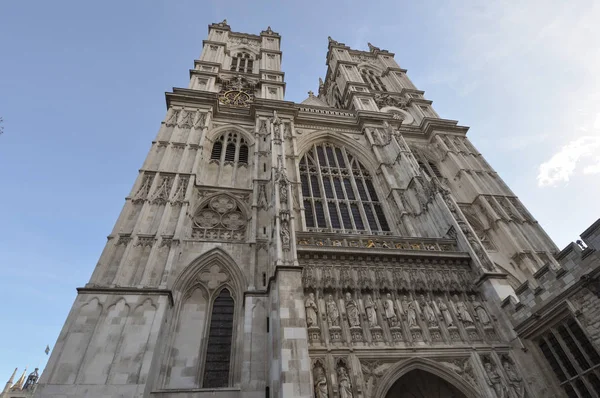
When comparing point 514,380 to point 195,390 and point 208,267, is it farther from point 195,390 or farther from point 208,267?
point 208,267

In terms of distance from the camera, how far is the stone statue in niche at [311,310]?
9461mm

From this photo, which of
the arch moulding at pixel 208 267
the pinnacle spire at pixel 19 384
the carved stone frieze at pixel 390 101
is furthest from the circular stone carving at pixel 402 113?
the pinnacle spire at pixel 19 384

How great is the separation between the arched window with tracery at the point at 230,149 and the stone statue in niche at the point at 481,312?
1220 cm

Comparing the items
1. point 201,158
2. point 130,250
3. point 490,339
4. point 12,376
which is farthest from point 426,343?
point 12,376

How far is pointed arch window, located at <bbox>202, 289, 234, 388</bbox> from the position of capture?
10.1m

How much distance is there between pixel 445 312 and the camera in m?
10.5

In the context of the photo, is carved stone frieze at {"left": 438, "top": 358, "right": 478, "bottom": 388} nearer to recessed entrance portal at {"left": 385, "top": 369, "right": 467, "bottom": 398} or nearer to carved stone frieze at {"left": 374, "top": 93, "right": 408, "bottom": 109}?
recessed entrance portal at {"left": 385, "top": 369, "right": 467, "bottom": 398}

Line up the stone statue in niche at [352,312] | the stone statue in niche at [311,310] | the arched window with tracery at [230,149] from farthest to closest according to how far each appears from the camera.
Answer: the arched window with tracery at [230,149], the stone statue in niche at [352,312], the stone statue in niche at [311,310]

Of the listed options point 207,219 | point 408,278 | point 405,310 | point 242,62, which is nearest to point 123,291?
point 207,219

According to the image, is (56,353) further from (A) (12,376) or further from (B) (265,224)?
(A) (12,376)

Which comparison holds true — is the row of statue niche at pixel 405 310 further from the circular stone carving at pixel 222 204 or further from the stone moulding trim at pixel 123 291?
the circular stone carving at pixel 222 204

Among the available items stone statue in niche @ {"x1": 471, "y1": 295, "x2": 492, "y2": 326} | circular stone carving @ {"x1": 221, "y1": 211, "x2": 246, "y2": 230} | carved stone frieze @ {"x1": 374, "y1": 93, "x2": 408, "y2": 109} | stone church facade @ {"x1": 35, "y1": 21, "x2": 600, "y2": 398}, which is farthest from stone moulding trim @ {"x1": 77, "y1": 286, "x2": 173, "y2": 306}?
carved stone frieze @ {"x1": 374, "y1": 93, "x2": 408, "y2": 109}

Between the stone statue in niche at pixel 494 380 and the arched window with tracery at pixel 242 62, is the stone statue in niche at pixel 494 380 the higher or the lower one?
the lower one

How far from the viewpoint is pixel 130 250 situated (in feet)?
38.9
